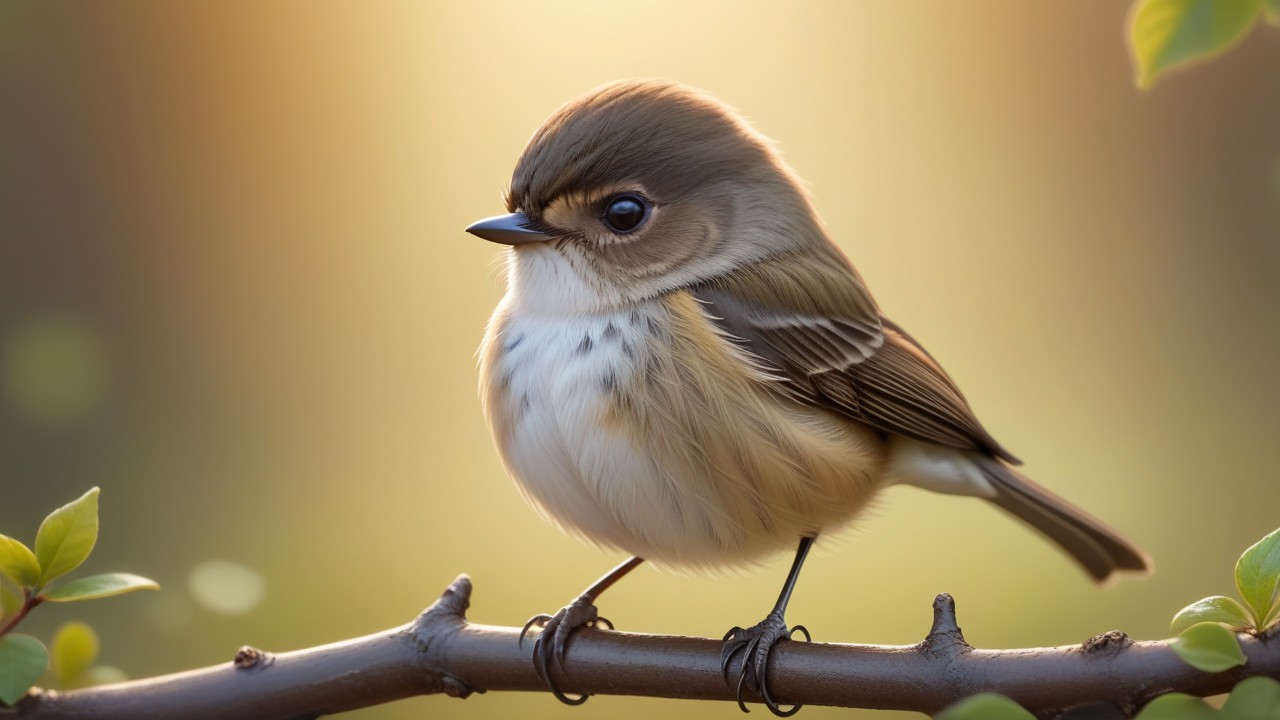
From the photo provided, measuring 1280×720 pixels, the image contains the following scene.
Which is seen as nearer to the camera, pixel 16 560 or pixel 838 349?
pixel 16 560

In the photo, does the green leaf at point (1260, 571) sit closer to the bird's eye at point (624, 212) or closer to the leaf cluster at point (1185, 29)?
the leaf cluster at point (1185, 29)

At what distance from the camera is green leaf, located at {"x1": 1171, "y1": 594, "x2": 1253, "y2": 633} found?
3.81 feet

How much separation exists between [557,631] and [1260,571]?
1.02 m

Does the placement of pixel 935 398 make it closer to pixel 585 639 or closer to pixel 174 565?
pixel 585 639

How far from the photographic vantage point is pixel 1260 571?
114 cm

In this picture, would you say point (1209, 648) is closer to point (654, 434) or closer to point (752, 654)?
point (752, 654)

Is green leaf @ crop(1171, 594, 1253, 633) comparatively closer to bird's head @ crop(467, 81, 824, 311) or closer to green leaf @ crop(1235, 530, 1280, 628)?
green leaf @ crop(1235, 530, 1280, 628)

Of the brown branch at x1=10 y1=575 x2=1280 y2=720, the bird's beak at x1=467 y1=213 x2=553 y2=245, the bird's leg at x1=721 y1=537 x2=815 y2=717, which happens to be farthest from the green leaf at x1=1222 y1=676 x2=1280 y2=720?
the bird's beak at x1=467 y1=213 x2=553 y2=245

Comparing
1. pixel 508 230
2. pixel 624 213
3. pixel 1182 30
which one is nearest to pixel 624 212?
pixel 624 213

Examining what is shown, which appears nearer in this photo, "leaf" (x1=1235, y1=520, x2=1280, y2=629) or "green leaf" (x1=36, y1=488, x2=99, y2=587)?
"leaf" (x1=1235, y1=520, x2=1280, y2=629)

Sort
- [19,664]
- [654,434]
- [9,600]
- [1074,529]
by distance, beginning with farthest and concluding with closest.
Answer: [1074,529], [654,434], [9,600], [19,664]

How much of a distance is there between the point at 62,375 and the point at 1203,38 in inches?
121

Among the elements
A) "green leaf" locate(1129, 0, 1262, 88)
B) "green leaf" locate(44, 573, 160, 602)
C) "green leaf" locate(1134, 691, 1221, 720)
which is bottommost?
"green leaf" locate(1134, 691, 1221, 720)

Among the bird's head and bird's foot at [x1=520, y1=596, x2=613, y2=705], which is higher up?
the bird's head
